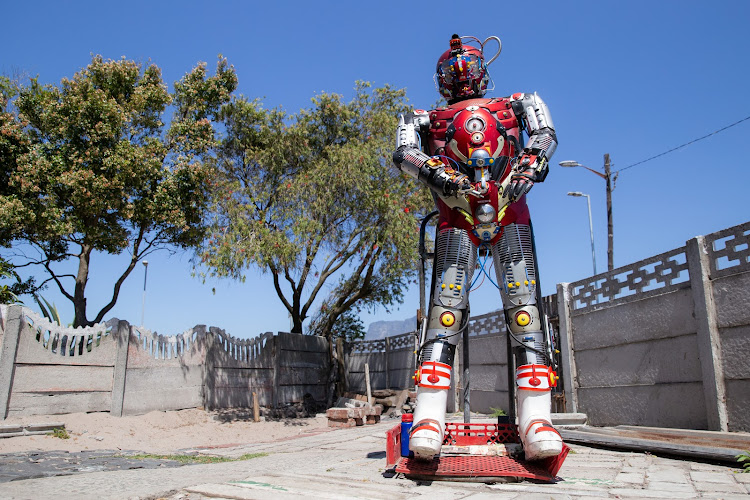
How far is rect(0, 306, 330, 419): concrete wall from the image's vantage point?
A: 26.9 ft

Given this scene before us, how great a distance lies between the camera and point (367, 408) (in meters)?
10.1

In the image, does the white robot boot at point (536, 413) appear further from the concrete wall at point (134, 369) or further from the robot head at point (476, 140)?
the concrete wall at point (134, 369)

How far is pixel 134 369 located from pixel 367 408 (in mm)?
4266

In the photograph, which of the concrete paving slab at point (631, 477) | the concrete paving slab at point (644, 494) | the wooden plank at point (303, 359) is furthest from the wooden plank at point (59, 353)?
the concrete paving slab at point (644, 494)

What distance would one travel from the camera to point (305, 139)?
12.9m

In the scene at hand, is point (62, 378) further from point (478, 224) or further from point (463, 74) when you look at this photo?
point (463, 74)

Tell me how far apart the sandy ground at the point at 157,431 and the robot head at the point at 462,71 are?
599 cm

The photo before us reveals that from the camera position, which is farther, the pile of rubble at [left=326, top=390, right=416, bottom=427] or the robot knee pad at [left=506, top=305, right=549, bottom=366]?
the pile of rubble at [left=326, top=390, right=416, bottom=427]

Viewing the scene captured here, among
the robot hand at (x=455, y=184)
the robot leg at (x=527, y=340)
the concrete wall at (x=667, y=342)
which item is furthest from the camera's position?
the concrete wall at (x=667, y=342)

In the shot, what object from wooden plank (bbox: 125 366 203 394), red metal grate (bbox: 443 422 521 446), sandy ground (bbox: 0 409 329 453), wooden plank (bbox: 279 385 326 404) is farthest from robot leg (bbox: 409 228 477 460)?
wooden plank (bbox: 279 385 326 404)

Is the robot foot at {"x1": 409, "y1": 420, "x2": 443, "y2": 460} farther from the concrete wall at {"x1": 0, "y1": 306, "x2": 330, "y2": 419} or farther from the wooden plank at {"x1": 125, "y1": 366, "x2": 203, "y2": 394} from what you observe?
the wooden plank at {"x1": 125, "y1": 366, "x2": 203, "y2": 394}

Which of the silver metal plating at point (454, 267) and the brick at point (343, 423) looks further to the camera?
the brick at point (343, 423)

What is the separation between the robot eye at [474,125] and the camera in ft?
13.9

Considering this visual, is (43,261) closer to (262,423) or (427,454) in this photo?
(262,423)
